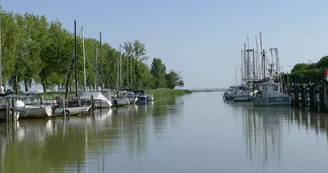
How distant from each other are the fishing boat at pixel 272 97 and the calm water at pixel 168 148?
27214 mm

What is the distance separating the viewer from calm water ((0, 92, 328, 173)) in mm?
21000

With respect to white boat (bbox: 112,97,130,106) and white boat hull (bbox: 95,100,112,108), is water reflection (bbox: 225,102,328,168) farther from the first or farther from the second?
white boat (bbox: 112,97,130,106)

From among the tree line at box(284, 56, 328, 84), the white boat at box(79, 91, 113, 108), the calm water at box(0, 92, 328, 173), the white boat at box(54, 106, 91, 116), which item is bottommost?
the calm water at box(0, 92, 328, 173)

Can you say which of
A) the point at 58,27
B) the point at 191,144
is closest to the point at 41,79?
the point at 58,27

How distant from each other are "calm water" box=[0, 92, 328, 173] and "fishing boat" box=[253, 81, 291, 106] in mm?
27214

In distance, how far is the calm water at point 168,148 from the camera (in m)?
21.0

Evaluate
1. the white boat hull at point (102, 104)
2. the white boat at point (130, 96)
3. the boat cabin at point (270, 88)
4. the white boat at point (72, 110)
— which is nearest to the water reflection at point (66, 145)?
the white boat at point (72, 110)

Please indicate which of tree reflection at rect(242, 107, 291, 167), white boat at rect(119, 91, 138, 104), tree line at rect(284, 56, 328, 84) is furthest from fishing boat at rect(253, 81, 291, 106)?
tree line at rect(284, 56, 328, 84)

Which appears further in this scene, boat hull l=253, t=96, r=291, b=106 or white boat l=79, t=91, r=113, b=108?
boat hull l=253, t=96, r=291, b=106

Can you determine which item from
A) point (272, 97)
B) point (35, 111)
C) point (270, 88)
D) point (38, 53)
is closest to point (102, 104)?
point (38, 53)

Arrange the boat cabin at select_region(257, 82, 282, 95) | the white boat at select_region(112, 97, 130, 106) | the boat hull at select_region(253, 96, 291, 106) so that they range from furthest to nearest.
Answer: the white boat at select_region(112, 97, 130, 106) < the boat cabin at select_region(257, 82, 282, 95) < the boat hull at select_region(253, 96, 291, 106)

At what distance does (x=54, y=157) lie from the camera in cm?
2425

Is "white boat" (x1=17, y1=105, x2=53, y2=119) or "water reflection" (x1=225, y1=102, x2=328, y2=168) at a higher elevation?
"white boat" (x1=17, y1=105, x2=53, y2=119)

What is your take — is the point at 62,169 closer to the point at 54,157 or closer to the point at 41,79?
the point at 54,157
